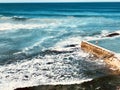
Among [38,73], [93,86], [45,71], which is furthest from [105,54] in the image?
[93,86]

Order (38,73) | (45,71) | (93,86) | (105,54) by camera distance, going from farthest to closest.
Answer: (105,54), (45,71), (38,73), (93,86)

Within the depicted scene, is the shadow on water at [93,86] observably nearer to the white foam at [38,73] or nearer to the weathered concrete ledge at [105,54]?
the white foam at [38,73]

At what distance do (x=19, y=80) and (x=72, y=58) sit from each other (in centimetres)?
516

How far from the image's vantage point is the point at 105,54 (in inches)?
659

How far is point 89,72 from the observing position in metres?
14.3

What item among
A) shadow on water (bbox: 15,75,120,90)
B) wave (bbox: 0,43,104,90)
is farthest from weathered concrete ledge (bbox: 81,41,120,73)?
shadow on water (bbox: 15,75,120,90)

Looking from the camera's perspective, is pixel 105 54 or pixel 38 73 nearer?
pixel 38 73

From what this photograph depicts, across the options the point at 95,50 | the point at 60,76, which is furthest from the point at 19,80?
the point at 95,50

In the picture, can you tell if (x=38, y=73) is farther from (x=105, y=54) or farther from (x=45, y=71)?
(x=105, y=54)

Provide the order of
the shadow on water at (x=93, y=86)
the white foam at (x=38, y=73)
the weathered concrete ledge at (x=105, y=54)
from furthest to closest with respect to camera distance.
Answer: the weathered concrete ledge at (x=105, y=54) → the white foam at (x=38, y=73) → the shadow on water at (x=93, y=86)

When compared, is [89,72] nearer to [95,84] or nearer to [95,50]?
[95,84]

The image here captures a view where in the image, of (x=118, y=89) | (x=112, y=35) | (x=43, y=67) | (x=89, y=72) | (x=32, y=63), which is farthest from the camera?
(x=112, y=35)

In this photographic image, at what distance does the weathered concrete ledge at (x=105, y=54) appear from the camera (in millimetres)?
14865

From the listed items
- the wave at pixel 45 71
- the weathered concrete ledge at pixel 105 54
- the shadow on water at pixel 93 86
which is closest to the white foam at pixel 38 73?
the wave at pixel 45 71
